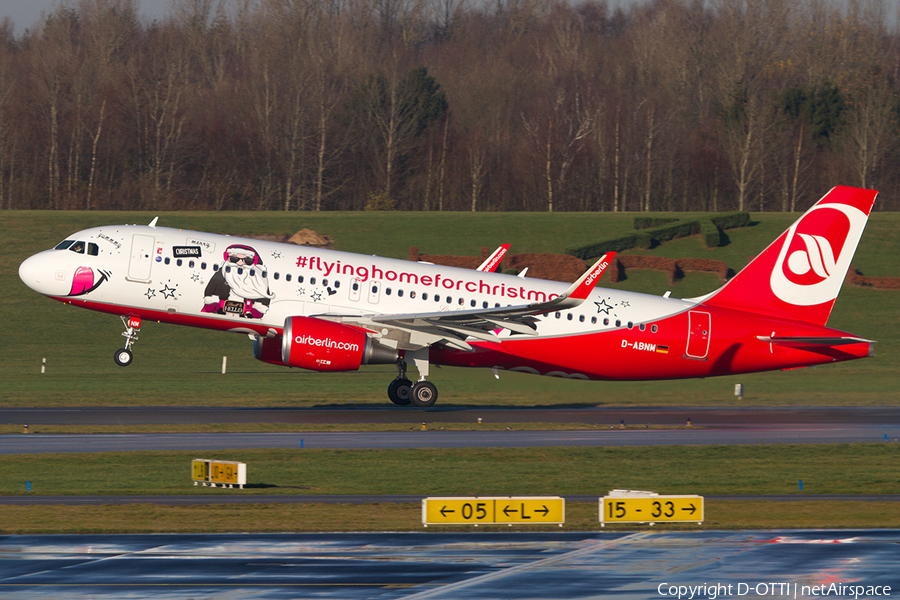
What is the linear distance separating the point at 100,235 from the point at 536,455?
16587 millimetres

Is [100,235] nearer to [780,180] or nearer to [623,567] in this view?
[623,567]

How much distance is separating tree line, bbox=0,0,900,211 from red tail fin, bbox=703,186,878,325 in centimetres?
5414

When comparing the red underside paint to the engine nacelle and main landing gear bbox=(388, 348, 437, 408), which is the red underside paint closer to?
main landing gear bbox=(388, 348, 437, 408)

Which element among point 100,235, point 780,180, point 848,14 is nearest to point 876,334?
point 780,180

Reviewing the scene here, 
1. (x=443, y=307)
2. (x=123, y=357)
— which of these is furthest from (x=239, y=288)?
(x=443, y=307)

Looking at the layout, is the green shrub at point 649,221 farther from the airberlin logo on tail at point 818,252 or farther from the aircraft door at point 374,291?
the aircraft door at point 374,291

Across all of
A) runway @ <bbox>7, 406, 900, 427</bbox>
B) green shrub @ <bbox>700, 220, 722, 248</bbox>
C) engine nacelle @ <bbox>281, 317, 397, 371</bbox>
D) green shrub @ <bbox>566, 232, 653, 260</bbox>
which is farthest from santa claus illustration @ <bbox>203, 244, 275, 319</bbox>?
green shrub @ <bbox>700, 220, 722, 248</bbox>

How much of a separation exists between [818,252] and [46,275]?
2578cm

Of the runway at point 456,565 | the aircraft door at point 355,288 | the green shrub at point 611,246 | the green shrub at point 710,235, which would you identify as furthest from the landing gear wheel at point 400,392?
the green shrub at point 710,235

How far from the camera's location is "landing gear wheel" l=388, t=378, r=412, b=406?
3625 cm

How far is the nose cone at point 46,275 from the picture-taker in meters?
34.1

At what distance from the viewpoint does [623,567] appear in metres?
15.7

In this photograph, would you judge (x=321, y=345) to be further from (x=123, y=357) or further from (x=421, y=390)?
(x=123, y=357)

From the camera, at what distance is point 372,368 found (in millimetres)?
53844
